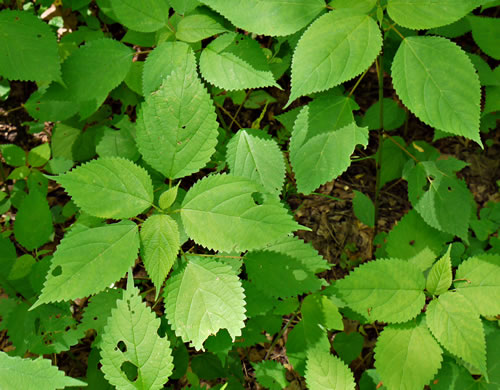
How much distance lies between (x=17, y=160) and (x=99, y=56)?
43.8 inches

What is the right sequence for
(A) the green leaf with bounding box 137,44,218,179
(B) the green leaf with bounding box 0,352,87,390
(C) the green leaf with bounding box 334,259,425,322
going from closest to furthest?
(B) the green leaf with bounding box 0,352,87,390 < (A) the green leaf with bounding box 137,44,218,179 < (C) the green leaf with bounding box 334,259,425,322

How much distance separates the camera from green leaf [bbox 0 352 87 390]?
4.83 feet

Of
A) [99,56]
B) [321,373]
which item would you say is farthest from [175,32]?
[321,373]

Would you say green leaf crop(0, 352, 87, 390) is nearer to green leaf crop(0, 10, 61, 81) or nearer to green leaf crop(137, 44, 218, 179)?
green leaf crop(137, 44, 218, 179)

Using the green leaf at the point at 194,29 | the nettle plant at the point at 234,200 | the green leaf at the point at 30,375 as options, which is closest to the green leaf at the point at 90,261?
the nettle plant at the point at 234,200

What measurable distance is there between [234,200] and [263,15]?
836mm

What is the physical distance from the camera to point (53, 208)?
2844 millimetres

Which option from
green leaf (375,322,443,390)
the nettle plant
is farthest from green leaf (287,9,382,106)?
green leaf (375,322,443,390)

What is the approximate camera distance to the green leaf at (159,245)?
162cm

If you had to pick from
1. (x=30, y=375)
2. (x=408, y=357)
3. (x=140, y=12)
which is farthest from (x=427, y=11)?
(x=30, y=375)

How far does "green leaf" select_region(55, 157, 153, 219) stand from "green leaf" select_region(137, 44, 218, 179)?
0.38ft

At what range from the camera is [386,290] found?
6.99 ft

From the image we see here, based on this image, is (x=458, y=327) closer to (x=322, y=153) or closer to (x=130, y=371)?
(x=322, y=153)

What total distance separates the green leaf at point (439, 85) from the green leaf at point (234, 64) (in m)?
0.62
